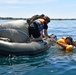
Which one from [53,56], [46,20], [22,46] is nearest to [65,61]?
[53,56]

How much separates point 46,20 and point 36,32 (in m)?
0.83

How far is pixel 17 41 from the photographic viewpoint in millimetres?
11383

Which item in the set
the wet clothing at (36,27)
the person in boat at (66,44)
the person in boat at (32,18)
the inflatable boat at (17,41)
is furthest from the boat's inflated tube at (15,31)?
the person in boat at (66,44)

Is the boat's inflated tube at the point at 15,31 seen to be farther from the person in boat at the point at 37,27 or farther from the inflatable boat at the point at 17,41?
the person in boat at the point at 37,27

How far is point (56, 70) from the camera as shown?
914cm

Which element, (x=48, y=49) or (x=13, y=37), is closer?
(x=13, y=37)

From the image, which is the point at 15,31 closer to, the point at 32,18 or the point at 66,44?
the point at 32,18

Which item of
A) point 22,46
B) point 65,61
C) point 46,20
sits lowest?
point 65,61

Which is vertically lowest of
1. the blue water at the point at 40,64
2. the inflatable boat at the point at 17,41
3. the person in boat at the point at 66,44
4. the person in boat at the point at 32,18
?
the blue water at the point at 40,64

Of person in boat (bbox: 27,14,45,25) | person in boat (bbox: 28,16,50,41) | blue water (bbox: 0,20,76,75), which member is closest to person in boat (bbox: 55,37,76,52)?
blue water (bbox: 0,20,76,75)

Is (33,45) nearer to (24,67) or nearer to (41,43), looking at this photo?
(41,43)

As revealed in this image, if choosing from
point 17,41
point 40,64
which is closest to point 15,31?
point 17,41

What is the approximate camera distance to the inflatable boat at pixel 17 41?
415 inches

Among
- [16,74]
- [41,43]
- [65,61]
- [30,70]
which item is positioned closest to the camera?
[16,74]
